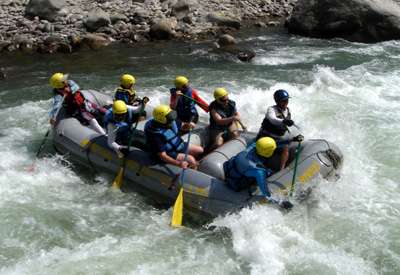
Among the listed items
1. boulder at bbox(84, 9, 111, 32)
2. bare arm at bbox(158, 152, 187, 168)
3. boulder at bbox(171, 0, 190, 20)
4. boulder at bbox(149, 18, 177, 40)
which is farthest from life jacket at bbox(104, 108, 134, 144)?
boulder at bbox(171, 0, 190, 20)

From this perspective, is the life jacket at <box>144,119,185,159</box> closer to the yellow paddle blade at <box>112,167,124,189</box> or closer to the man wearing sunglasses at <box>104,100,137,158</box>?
the man wearing sunglasses at <box>104,100,137,158</box>

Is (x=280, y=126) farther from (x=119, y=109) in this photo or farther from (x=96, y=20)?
(x=96, y=20)

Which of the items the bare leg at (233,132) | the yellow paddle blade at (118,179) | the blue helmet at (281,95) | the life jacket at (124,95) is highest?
the blue helmet at (281,95)

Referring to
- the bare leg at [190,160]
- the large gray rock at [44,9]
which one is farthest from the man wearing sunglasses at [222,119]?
the large gray rock at [44,9]

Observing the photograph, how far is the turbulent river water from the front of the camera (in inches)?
268

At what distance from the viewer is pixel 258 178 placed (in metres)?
6.89

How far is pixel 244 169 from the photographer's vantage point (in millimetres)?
7000

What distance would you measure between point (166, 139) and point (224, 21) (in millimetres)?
13328

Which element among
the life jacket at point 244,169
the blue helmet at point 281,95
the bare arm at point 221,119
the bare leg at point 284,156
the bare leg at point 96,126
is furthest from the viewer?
the bare leg at point 96,126

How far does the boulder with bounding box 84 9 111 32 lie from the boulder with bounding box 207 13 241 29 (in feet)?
13.7

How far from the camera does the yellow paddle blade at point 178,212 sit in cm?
743

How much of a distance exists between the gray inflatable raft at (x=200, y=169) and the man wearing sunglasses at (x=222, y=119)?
0.21 m

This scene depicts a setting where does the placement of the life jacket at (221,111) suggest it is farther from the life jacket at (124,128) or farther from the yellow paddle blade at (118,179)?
the yellow paddle blade at (118,179)

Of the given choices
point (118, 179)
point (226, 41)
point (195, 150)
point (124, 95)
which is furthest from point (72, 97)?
point (226, 41)
